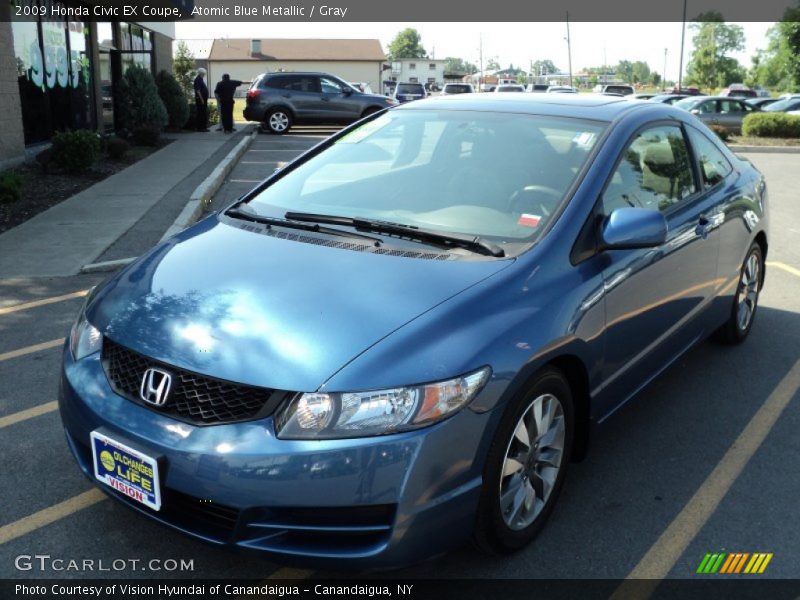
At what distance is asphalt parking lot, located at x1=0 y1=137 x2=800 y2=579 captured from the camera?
9.84 ft

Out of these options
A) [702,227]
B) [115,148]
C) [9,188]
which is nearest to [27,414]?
[702,227]

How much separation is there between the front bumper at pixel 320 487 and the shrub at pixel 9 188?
8.00m

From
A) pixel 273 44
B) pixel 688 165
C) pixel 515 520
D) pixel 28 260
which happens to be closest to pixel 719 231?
pixel 688 165

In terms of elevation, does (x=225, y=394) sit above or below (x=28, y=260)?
above

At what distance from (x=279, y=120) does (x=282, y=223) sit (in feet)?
67.2

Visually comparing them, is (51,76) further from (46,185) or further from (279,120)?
(279,120)

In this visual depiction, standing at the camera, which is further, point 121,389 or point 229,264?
point 229,264

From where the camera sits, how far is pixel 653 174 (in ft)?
13.3

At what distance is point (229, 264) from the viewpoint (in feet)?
10.6

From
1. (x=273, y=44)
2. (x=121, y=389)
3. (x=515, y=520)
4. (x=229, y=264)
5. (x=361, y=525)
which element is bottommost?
(x=515, y=520)

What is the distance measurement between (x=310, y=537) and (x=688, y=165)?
122 inches

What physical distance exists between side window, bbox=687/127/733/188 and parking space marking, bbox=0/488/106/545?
3.59m

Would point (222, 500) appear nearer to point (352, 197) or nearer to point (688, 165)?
point (352, 197)

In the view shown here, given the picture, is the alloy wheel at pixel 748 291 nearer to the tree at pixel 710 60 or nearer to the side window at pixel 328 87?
the side window at pixel 328 87
